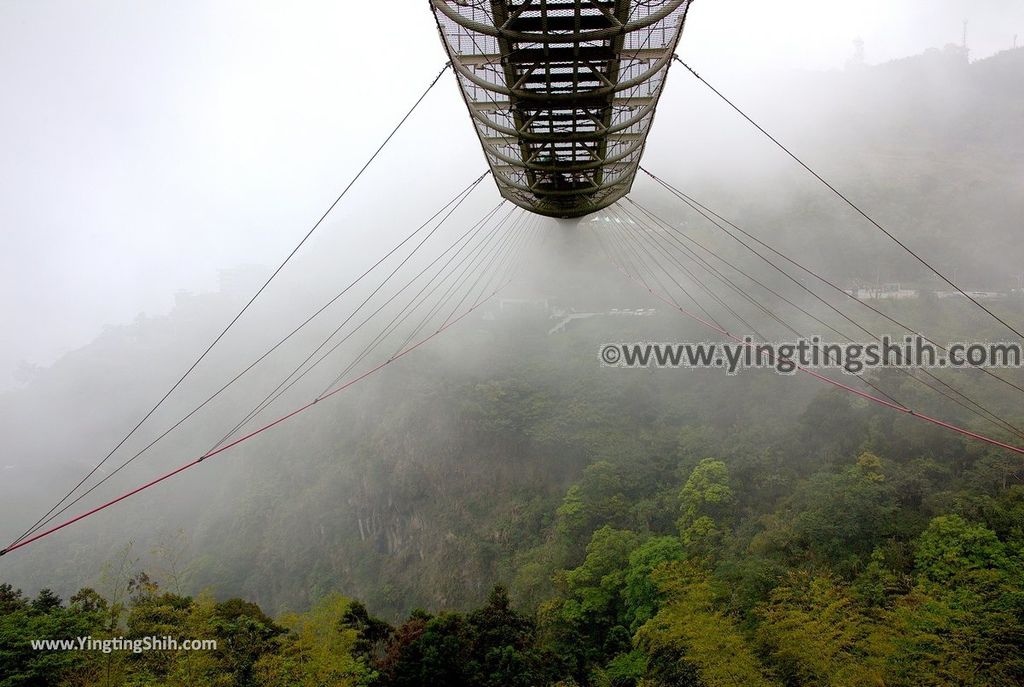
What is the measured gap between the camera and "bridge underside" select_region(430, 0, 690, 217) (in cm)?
515

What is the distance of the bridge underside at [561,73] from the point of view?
16.9 ft

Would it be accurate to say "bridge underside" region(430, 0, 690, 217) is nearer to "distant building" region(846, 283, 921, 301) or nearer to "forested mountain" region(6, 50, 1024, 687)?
"forested mountain" region(6, 50, 1024, 687)

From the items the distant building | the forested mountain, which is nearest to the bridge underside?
the forested mountain

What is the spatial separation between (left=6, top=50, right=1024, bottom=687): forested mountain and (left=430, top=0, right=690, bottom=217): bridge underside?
27.4 feet

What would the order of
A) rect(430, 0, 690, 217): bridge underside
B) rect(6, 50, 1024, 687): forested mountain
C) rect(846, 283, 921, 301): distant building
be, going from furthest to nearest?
rect(846, 283, 921, 301): distant building < rect(6, 50, 1024, 687): forested mountain < rect(430, 0, 690, 217): bridge underside

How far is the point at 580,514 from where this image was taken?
2094 centimetres

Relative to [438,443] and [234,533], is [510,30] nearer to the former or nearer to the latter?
[438,443]

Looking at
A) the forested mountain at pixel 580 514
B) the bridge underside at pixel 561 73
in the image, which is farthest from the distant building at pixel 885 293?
the bridge underside at pixel 561 73

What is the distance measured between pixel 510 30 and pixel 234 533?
3239cm

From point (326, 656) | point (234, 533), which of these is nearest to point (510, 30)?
point (326, 656)

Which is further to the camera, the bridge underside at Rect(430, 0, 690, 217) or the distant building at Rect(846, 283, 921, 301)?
the distant building at Rect(846, 283, 921, 301)

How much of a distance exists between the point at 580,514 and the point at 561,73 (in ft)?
59.6

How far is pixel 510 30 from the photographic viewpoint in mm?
5242

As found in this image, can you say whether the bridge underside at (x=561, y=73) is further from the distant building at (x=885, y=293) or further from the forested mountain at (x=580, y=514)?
the distant building at (x=885, y=293)
